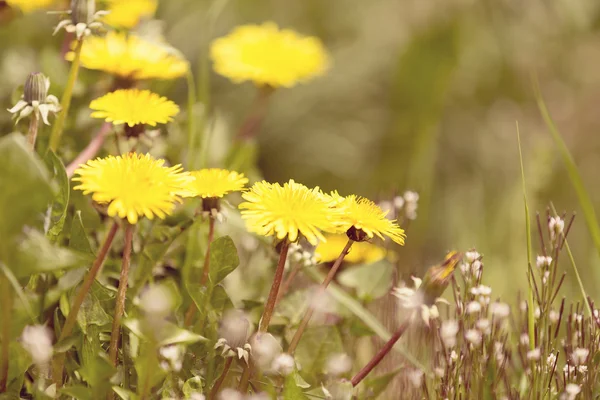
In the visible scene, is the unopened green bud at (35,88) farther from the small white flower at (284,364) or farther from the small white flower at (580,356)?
the small white flower at (580,356)

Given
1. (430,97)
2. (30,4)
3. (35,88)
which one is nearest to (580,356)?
(35,88)

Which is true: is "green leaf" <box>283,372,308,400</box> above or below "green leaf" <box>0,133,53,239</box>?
below

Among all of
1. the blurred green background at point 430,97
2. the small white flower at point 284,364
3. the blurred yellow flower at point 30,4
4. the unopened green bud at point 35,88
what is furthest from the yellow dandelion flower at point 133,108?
the blurred green background at point 430,97

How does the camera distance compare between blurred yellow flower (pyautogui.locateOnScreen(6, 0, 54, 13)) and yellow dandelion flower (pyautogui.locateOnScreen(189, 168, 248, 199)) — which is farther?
blurred yellow flower (pyautogui.locateOnScreen(6, 0, 54, 13))

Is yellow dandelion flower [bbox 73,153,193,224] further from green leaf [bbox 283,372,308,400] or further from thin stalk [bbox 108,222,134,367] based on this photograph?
green leaf [bbox 283,372,308,400]

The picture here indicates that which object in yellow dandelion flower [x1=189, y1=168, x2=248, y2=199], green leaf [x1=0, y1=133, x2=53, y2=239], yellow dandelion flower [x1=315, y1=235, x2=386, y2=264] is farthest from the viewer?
yellow dandelion flower [x1=315, y1=235, x2=386, y2=264]

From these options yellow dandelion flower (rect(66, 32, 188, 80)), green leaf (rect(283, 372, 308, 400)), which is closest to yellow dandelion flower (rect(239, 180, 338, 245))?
green leaf (rect(283, 372, 308, 400))

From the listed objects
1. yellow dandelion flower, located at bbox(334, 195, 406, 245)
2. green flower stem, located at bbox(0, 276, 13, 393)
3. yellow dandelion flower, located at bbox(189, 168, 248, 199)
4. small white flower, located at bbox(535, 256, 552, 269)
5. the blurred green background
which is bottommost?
the blurred green background

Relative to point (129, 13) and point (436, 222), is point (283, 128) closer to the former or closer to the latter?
point (436, 222)
